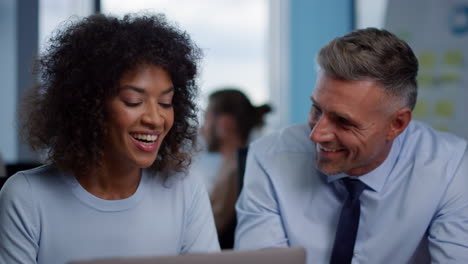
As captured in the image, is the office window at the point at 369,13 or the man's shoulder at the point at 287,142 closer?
the man's shoulder at the point at 287,142

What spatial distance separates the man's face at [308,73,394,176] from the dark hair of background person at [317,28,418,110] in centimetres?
3

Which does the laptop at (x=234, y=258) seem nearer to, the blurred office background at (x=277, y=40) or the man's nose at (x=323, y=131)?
the man's nose at (x=323, y=131)

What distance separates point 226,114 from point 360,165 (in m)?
1.59

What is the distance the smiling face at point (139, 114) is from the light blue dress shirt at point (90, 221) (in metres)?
0.14

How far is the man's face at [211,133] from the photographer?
10.4 feet

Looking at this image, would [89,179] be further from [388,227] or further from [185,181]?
[388,227]

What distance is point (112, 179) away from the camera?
1.38m

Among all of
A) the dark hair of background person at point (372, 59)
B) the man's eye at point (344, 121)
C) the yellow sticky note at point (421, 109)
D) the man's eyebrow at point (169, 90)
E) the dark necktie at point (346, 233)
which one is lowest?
the dark necktie at point (346, 233)

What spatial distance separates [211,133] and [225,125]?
129 millimetres

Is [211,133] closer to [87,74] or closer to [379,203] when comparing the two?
[379,203]

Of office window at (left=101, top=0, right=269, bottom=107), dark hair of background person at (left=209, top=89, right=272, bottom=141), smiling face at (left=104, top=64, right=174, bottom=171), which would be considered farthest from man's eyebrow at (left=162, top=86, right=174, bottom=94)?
office window at (left=101, top=0, right=269, bottom=107)

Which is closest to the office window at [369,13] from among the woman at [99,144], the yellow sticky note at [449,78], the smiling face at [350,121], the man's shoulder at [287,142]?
the yellow sticky note at [449,78]

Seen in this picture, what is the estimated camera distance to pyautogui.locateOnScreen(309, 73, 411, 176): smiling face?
1516mm

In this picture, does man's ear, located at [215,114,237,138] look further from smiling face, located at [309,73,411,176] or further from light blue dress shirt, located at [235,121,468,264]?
smiling face, located at [309,73,411,176]
